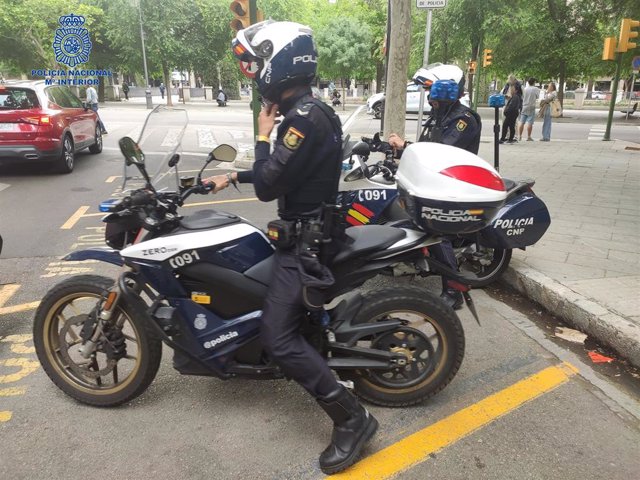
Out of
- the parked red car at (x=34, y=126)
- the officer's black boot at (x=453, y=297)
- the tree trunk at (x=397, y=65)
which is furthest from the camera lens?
the parked red car at (x=34, y=126)

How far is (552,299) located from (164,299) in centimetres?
315

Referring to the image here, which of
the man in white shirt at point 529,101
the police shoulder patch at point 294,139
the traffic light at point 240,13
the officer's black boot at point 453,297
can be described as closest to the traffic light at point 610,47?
the man in white shirt at point 529,101

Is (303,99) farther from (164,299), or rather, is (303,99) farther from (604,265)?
(604,265)

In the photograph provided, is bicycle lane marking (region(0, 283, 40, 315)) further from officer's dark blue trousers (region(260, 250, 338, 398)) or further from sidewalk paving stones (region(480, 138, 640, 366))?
sidewalk paving stones (region(480, 138, 640, 366))

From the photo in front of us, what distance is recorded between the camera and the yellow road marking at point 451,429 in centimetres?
241

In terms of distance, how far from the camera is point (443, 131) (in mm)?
4324

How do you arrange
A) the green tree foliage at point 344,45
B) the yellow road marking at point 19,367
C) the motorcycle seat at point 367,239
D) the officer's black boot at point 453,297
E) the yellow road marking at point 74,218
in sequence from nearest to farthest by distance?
1. the motorcycle seat at point 367,239
2. the yellow road marking at point 19,367
3. the officer's black boot at point 453,297
4. the yellow road marking at point 74,218
5. the green tree foliage at point 344,45

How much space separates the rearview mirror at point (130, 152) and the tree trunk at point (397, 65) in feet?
22.2

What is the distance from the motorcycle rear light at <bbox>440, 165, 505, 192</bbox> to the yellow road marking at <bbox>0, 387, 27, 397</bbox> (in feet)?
9.00

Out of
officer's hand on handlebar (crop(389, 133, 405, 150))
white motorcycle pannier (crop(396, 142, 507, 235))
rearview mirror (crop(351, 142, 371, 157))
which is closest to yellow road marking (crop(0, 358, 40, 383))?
white motorcycle pannier (crop(396, 142, 507, 235))

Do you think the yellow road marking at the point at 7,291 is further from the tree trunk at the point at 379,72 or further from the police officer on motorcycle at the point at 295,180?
the tree trunk at the point at 379,72

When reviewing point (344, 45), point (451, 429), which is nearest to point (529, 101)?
point (451, 429)

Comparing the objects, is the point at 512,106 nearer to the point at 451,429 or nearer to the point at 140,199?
the point at 451,429

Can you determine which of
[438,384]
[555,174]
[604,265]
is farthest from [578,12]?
[438,384]
